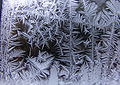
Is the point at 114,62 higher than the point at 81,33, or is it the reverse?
the point at 81,33

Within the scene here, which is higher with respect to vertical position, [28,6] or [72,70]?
[28,6]

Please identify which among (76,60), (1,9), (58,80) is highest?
(1,9)

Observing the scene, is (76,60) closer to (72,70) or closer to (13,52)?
(72,70)

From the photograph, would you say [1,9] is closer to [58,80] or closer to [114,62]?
[58,80]

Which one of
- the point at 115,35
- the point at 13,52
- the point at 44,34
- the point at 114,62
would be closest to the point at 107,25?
the point at 115,35

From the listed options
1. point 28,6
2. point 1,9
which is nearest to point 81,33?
point 28,6

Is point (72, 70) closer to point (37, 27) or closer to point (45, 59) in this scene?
point (45, 59)

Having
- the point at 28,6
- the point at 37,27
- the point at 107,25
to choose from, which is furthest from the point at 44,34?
the point at 107,25

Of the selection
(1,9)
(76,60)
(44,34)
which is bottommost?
(76,60)
